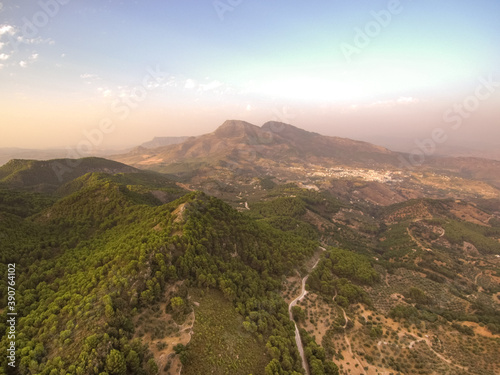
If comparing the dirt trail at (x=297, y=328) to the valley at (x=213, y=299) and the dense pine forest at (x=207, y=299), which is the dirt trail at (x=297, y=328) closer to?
the valley at (x=213, y=299)

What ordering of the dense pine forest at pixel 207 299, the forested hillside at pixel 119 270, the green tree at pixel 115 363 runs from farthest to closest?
1. the dense pine forest at pixel 207 299
2. the forested hillside at pixel 119 270
3. the green tree at pixel 115 363

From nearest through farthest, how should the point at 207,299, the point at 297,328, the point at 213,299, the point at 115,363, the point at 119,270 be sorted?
1. the point at 115,363
2. the point at 119,270
3. the point at 207,299
4. the point at 213,299
5. the point at 297,328

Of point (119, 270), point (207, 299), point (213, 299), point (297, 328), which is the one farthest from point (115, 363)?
point (297, 328)

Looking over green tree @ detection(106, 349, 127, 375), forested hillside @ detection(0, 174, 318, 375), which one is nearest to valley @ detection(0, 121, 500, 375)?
green tree @ detection(106, 349, 127, 375)

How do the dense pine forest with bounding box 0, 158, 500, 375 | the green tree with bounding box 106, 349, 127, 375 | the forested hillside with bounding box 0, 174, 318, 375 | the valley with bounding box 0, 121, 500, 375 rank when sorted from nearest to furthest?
the green tree with bounding box 106, 349, 127, 375 < the forested hillside with bounding box 0, 174, 318, 375 < the dense pine forest with bounding box 0, 158, 500, 375 < the valley with bounding box 0, 121, 500, 375

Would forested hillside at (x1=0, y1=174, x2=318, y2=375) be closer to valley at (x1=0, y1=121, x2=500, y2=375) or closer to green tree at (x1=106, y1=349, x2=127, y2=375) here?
green tree at (x1=106, y1=349, x2=127, y2=375)

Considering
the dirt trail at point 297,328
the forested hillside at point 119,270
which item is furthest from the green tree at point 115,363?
the dirt trail at point 297,328

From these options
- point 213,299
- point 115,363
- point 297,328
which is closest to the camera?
point 115,363

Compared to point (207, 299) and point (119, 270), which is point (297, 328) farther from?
point (119, 270)

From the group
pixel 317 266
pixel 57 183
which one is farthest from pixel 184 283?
pixel 57 183

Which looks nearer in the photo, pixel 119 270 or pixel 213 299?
pixel 119 270

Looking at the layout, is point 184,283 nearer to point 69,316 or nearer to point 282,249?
point 69,316
